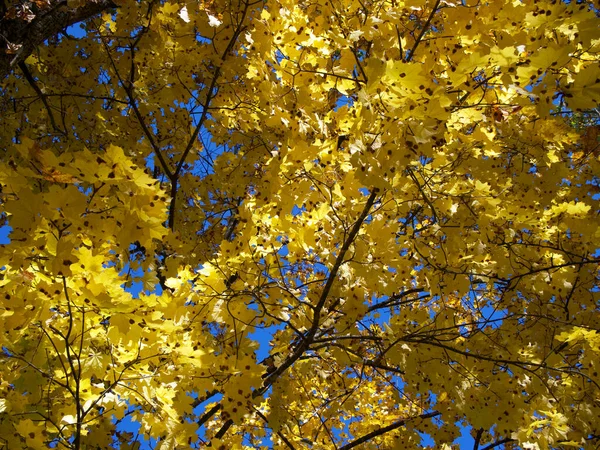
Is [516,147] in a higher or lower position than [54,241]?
higher

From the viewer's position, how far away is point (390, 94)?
1.95 m

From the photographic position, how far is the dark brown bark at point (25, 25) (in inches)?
127

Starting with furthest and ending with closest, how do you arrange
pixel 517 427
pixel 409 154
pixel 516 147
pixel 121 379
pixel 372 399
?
pixel 372 399 < pixel 516 147 < pixel 517 427 < pixel 121 379 < pixel 409 154

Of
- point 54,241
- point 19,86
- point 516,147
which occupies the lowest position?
point 54,241

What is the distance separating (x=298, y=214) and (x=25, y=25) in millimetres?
2431

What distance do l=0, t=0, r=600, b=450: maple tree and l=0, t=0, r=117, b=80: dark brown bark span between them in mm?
21

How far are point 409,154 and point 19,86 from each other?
3.54m

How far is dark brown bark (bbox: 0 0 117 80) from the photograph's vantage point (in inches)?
127

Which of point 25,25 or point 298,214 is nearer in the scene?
point 298,214

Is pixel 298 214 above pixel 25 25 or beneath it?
beneath

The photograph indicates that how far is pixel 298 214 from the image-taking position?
10.5 ft

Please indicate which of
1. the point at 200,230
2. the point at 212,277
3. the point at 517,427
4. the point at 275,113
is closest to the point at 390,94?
the point at 275,113

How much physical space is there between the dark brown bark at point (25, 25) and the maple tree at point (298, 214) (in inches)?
0.8

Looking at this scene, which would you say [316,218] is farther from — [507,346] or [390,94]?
[507,346]
